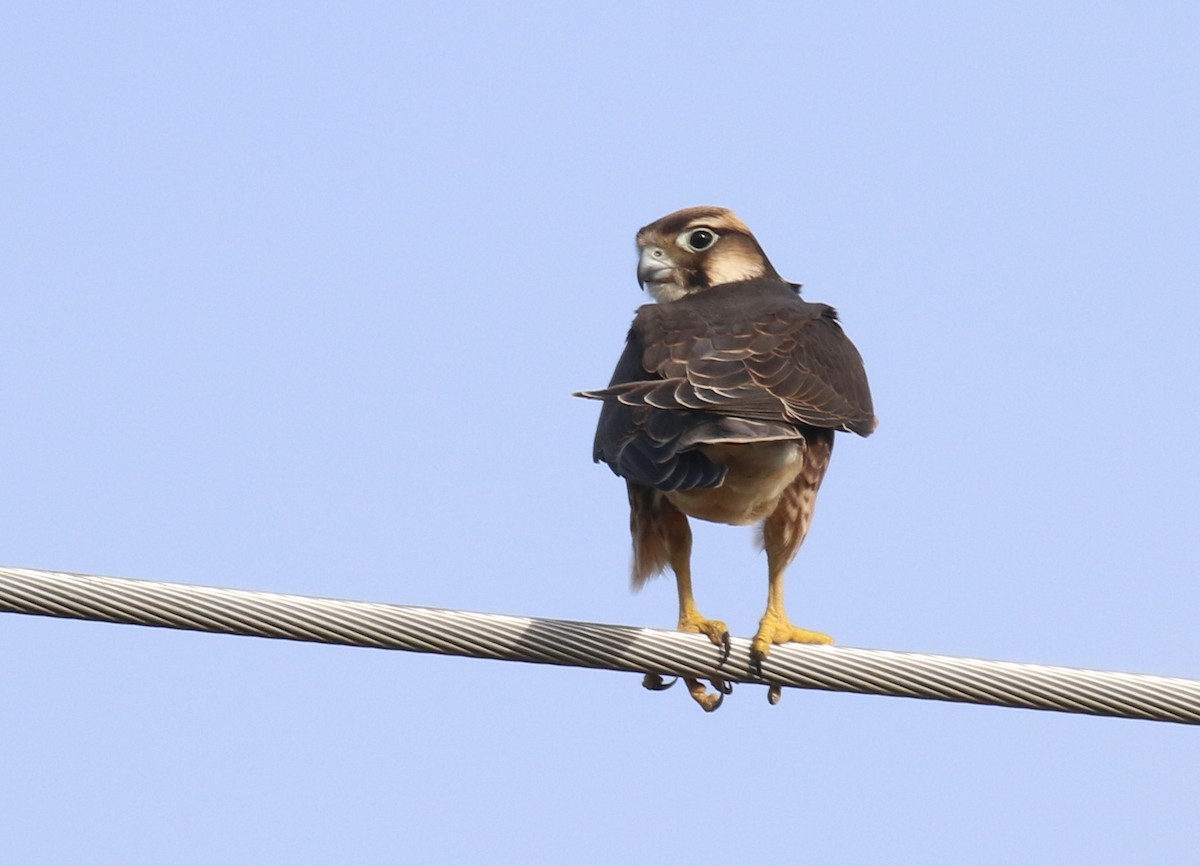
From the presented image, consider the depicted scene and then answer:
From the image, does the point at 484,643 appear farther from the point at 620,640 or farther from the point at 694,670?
the point at 694,670

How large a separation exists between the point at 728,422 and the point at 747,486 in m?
0.64

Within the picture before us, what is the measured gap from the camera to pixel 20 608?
4.21 meters

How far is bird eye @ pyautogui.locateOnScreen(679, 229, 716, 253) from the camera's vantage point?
7672 mm

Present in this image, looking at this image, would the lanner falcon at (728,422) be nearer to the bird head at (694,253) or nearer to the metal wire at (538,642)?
the bird head at (694,253)

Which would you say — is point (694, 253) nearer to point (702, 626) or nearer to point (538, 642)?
point (702, 626)

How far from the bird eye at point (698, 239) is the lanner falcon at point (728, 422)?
373 mm

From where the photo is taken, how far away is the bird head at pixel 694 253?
300 inches

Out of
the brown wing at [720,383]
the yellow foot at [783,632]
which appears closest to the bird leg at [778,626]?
the yellow foot at [783,632]

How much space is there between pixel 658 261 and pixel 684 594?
181 centimetres

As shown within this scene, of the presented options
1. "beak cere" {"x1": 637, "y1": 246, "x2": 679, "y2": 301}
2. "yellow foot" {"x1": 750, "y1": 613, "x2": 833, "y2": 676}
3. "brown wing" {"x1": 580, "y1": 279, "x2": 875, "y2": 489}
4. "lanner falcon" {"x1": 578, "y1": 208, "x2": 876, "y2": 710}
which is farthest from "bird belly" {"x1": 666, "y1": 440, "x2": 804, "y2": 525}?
"beak cere" {"x1": 637, "y1": 246, "x2": 679, "y2": 301}

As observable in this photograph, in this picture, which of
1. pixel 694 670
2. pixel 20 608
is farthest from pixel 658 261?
pixel 20 608

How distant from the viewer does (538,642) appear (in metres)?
4.54

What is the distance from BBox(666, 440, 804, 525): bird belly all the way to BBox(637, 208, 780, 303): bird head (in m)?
1.41

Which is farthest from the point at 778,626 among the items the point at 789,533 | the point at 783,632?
the point at 789,533
